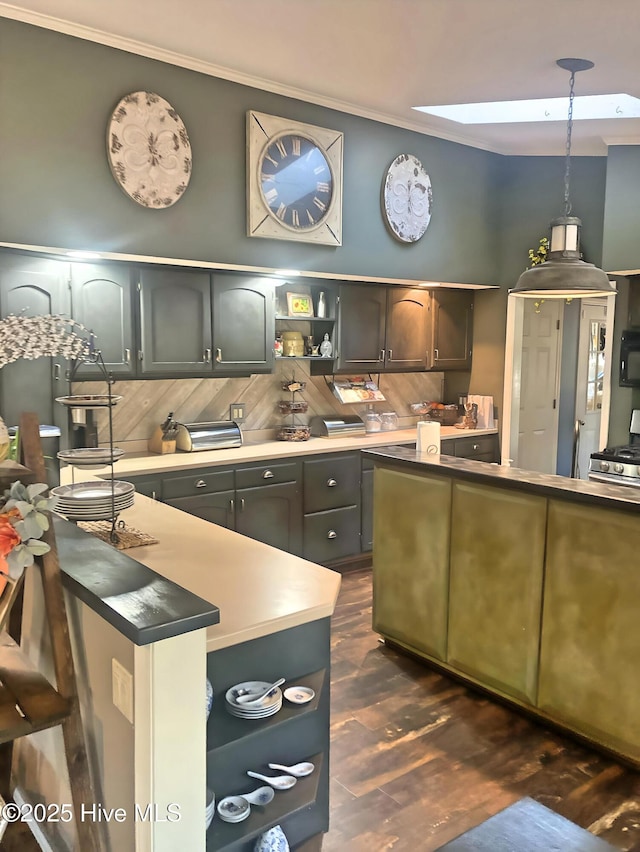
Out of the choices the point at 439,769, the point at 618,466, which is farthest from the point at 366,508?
the point at 439,769

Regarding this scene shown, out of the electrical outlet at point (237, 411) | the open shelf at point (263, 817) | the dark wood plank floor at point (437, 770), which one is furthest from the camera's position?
the electrical outlet at point (237, 411)

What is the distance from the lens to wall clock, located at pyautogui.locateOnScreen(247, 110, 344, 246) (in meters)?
4.26

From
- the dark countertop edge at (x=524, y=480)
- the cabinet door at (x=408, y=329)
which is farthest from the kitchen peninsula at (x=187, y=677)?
the cabinet door at (x=408, y=329)

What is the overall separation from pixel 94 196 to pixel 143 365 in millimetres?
962

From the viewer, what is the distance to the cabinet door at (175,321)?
157 inches

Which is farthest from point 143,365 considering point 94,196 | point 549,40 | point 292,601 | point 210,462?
point 549,40

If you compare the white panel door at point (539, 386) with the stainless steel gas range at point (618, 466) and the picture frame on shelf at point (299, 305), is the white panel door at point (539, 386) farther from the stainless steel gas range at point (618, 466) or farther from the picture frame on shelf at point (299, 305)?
the picture frame on shelf at point (299, 305)

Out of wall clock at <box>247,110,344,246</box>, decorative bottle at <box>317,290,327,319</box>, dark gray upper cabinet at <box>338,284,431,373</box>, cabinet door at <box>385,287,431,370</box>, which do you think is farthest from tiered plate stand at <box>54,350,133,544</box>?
cabinet door at <box>385,287,431,370</box>

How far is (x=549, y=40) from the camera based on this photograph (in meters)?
3.18

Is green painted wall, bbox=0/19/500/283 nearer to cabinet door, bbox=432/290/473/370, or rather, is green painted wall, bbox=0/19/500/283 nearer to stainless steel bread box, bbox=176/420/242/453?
cabinet door, bbox=432/290/473/370

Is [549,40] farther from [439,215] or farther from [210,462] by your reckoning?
[210,462]

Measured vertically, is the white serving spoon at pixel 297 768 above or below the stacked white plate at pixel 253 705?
below

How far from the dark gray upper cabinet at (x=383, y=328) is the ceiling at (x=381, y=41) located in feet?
4.52

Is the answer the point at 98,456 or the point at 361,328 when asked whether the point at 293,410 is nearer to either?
the point at 361,328
